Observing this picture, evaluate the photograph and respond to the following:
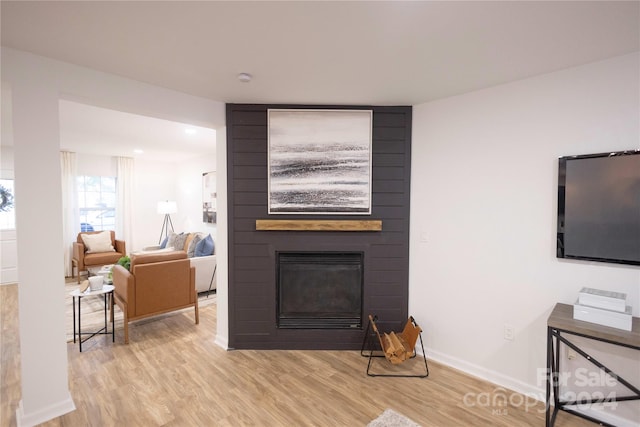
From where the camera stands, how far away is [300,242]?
2967mm

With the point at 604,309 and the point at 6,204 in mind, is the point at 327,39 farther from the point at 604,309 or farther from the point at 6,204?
the point at 6,204

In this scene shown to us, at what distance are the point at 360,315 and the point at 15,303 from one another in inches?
192

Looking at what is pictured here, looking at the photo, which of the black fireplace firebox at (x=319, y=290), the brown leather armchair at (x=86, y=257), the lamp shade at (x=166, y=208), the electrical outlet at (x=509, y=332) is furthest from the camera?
the lamp shade at (x=166, y=208)

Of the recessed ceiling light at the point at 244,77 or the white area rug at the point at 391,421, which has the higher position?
the recessed ceiling light at the point at 244,77

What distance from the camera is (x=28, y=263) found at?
1.96 meters

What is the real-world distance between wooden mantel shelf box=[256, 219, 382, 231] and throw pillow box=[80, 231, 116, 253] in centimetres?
471

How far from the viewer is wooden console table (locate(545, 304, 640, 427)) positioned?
5.50 ft

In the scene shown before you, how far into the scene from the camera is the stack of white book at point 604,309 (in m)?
1.74

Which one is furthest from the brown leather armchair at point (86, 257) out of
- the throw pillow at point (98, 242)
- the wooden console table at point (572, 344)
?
the wooden console table at point (572, 344)

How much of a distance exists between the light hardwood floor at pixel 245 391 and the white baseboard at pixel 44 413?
0.05 m

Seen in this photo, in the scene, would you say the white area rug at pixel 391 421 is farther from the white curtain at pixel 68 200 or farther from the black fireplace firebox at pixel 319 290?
the white curtain at pixel 68 200

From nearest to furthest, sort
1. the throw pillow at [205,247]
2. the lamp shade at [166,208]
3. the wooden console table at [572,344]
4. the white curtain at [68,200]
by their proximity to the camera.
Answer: the wooden console table at [572,344]
the throw pillow at [205,247]
the white curtain at [68,200]
the lamp shade at [166,208]

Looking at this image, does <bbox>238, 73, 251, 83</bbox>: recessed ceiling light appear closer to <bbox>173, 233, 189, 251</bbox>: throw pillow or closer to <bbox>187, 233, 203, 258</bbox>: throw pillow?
<bbox>187, 233, 203, 258</bbox>: throw pillow

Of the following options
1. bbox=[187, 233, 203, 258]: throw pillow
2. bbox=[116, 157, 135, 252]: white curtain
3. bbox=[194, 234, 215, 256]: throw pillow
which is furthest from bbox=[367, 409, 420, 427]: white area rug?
bbox=[116, 157, 135, 252]: white curtain
